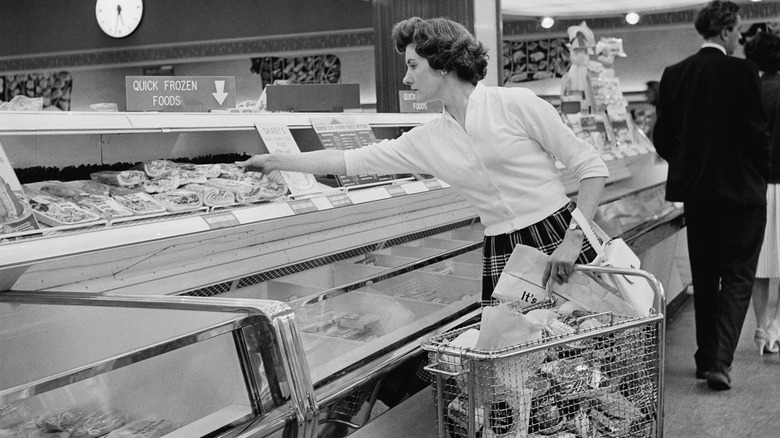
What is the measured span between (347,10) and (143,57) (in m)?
3.34

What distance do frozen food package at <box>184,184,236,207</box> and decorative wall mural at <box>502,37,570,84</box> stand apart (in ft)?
36.1

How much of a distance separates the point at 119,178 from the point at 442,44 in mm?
1155

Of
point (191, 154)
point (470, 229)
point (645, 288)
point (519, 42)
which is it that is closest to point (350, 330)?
point (645, 288)

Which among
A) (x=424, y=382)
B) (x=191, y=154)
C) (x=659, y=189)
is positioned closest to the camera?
(x=424, y=382)

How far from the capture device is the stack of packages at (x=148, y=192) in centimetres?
227

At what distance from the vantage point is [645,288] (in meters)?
2.15

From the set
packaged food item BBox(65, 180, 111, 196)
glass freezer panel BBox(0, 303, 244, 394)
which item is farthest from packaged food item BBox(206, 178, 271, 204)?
glass freezer panel BBox(0, 303, 244, 394)

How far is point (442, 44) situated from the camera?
2312mm

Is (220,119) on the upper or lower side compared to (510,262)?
upper

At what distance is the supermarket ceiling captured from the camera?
1193 cm

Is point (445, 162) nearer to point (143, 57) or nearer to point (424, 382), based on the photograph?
point (424, 382)

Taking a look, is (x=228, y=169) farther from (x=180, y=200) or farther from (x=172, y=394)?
(x=172, y=394)

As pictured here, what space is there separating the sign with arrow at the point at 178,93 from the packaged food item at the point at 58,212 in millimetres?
723

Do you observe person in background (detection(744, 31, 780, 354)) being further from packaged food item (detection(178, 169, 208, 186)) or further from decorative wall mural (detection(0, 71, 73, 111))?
decorative wall mural (detection(0, 71, 73, 111))
